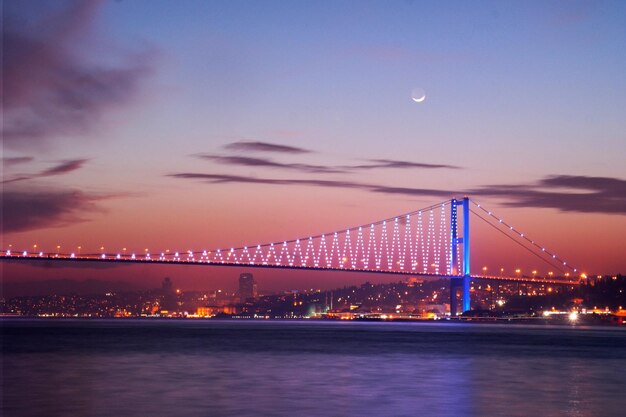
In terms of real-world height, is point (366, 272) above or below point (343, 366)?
above

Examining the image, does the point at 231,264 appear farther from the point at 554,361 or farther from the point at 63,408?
the point at 63,408

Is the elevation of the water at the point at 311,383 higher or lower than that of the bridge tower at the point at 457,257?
lower

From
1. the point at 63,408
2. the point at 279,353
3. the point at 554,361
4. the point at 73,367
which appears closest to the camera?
the point at 63,408

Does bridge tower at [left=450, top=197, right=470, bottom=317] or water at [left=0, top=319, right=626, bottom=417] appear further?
bridge tower at [left=450, top=197, right=470, bottom=317]

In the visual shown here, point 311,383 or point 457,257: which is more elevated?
point 457,257

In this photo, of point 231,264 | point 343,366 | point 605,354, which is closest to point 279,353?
point 343,366

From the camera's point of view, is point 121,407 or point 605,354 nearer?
point 121,407

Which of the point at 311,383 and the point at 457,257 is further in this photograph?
the point at 457,257

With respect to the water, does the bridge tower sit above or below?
above
